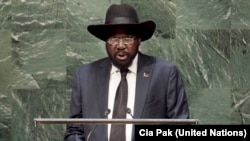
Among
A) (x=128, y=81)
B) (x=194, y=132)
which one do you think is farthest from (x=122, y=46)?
(x=194, y=132)

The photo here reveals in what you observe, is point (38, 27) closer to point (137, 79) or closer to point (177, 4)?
point (177, 4)

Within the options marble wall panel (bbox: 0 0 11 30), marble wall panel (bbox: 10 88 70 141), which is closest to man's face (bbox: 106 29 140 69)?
marble wall panel (bbox: 10 88 70 141)

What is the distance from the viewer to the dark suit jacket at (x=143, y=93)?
3.00m

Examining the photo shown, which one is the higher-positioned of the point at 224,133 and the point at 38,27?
the point at 38,27

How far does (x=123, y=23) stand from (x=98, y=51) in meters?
1.38

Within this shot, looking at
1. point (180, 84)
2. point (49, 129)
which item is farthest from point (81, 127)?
point (49, 129)

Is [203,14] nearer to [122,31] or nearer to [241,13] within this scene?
[241,13]

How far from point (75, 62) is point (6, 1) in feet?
2.84

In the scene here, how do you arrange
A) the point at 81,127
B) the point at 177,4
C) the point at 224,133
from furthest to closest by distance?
the point at 177,4 → the point at 81,127 → the point at 224,133

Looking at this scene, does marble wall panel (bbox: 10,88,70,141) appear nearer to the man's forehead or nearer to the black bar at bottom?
the man's forehead

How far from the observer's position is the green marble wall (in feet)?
14.2

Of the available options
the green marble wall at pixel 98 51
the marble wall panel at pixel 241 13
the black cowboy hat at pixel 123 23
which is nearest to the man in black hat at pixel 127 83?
the black cowboy hat at pixel 123 23

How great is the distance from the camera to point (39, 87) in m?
4.50

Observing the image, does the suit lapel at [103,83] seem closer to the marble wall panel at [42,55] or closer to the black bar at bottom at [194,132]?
the black bar at bottom at [194,132]
